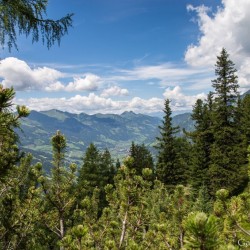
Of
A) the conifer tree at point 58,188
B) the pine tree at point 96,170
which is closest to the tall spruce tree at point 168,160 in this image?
the pine tree at point 96,170

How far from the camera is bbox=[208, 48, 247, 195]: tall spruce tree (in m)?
33.9

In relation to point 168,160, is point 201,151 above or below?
above

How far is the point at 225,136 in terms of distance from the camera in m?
34.4

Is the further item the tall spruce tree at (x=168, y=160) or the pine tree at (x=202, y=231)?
the tall spruce tree at (x=168, y=160)

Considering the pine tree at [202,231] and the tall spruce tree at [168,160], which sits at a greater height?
the pine tree at [202,231]

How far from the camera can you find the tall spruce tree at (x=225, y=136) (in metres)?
33.9

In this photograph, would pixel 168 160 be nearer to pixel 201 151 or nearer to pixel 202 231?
pixel 201 151

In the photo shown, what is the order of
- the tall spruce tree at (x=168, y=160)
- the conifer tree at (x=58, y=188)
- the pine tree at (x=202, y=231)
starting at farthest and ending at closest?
the tall spruce tree at (x=168, y=160) → the conifer tree at (x=58, y=188) → the pine tree at (x=202, y=231)

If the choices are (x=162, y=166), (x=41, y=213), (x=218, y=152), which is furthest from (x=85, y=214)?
(x=162, y=166)

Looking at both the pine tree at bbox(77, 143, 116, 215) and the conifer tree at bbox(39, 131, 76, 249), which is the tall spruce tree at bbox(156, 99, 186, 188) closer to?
the pine tree at bbox(77, 143, 116, 215)

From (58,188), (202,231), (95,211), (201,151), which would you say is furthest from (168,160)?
(202,231)

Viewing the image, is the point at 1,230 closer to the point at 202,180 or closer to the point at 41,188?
the point at 41,188

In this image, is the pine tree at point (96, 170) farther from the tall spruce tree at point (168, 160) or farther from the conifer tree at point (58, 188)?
the conifer tree at point (58, 188)

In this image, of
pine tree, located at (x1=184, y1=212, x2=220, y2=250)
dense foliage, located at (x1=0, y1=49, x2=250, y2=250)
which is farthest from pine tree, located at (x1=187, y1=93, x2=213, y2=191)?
pine tree, located at (x1=184, y1=212, x2=220, y2=250)
